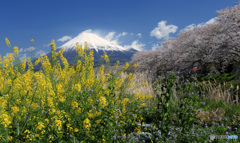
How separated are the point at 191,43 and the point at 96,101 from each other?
11816 mm

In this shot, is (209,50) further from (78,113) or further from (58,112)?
(58,112)

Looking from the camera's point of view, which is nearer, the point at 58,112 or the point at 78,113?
the point at 58,112

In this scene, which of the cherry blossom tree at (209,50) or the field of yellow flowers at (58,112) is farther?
the cherry blossom tree at (209,50)

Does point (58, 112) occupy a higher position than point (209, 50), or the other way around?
point (209, 50)

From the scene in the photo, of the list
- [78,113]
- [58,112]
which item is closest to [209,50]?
[78,113]

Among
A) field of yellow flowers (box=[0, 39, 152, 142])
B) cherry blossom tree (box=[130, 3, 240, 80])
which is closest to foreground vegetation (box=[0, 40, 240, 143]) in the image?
field of yellow flowers (box=[0, 39, 152, 142])

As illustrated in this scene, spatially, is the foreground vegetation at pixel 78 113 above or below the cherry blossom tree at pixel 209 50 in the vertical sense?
below

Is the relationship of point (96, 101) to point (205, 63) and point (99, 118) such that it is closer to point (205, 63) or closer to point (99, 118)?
point (99, 118)

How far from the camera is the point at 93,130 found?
2.80m

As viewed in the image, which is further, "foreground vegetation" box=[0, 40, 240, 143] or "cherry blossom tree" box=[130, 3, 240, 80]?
"cherry blossom tree" box=[130, 3, 240, 80]

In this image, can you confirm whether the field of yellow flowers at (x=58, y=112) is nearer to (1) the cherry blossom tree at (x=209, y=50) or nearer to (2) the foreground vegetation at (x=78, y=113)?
(2) the foreground vegetation at (x=78, y=113)

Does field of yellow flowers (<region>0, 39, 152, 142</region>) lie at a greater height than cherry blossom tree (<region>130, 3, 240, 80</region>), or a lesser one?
lesser

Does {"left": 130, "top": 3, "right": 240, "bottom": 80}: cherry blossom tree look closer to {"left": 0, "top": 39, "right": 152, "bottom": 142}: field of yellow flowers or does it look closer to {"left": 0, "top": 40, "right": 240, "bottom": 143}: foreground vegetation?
{"left": 0, "top": 40, "right": 240, "bottom": 143}: foreground vegetation

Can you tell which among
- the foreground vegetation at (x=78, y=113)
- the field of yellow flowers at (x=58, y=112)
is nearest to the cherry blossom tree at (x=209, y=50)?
the foreground vegetation at (x=78, y=113)
